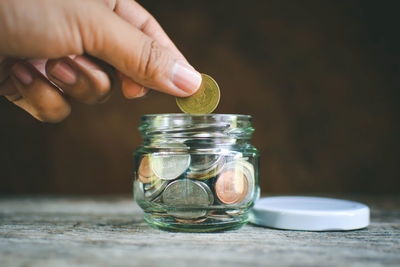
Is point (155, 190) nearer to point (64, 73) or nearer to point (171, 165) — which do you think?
point (171, 165)

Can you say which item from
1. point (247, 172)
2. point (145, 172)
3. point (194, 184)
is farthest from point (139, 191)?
point (247, 172)

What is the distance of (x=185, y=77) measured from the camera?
37.4 inches

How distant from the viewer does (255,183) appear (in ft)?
3.11

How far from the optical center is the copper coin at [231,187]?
86cm

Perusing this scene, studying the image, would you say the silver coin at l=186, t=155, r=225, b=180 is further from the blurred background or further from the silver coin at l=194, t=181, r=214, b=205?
the blurred background

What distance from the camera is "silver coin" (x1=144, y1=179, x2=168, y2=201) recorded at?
0.87m

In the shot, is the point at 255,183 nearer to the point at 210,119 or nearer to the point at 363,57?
the point at 210,119

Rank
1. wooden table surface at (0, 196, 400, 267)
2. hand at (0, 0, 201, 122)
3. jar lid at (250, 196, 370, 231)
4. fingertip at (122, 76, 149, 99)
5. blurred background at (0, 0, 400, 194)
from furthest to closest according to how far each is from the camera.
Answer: blurred background at (0, 0, 400, 194) < fingertip at (122, 76, 149, 99) < jar lid at (250, 196, 370, 231) < hand at (0, 0, 201, 122) < wooden table surface at (0, 196, 400, 267)

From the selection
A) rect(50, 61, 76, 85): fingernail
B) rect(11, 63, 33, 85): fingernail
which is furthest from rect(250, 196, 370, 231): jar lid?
rect(11, 63, 33, 85): fingernail

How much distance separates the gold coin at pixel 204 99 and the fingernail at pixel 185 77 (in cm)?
3

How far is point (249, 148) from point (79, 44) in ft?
1.64

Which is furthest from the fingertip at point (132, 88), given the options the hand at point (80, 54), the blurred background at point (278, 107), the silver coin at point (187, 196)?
the blurred background at point (278, 107)

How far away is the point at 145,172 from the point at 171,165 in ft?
0.29

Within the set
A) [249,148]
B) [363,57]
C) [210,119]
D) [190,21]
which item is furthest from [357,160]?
[210,119]
